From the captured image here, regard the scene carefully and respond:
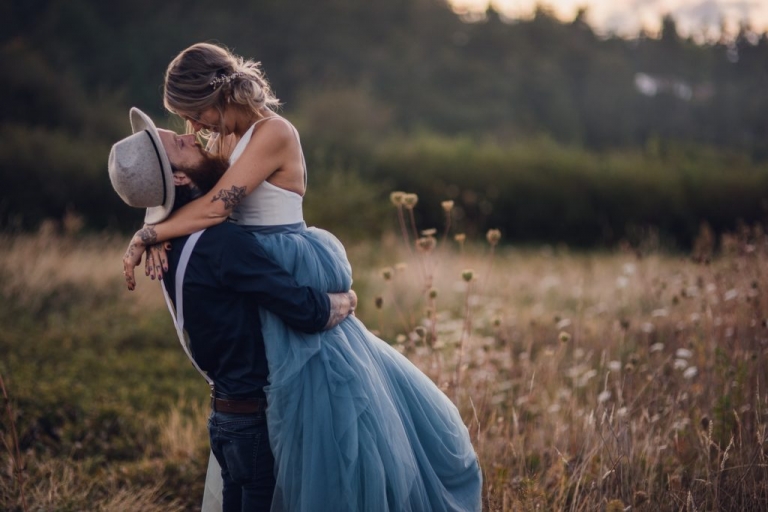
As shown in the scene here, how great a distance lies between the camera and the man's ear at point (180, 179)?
249 cm

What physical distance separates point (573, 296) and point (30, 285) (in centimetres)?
780

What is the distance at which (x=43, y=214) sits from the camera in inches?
811

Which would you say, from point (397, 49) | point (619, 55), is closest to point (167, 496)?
point (397, 49)

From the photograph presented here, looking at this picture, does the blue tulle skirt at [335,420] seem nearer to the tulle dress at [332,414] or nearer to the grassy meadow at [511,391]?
the tulle dress at [332,414]

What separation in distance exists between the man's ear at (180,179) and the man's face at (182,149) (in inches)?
1.2

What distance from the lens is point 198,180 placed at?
2.51 metres

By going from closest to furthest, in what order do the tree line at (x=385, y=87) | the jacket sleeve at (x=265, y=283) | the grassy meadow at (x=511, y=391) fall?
the jacket sleeve at (x=265, y=283) → the grassy meadow at (x=511, y=391) → the tree line at (x=385, y=87)

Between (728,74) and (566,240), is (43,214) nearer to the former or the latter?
(566,240)

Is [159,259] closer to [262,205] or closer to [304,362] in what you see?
[262,205]

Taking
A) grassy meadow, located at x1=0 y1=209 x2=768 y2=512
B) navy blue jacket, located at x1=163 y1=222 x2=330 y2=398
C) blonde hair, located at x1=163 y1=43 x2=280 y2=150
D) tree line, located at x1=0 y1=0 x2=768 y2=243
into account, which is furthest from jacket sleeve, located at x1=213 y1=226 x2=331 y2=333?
tree line, located at x1=0 y1=0 x2=768 y2=243

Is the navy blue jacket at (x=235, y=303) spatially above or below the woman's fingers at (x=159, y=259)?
below

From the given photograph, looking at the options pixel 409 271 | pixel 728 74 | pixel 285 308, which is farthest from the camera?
pixel 728 74

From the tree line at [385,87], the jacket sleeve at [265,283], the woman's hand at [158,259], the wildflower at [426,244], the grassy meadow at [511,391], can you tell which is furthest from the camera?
the tree line at [385,87]

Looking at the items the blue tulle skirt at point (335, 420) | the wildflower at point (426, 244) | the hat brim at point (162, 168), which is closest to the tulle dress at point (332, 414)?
the blue tulle skirt at point (335, 420)
